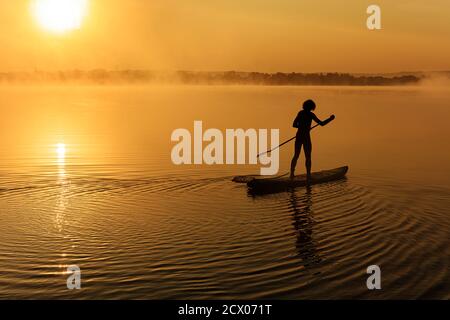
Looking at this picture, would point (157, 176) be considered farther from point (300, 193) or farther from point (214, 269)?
point (214, 269)

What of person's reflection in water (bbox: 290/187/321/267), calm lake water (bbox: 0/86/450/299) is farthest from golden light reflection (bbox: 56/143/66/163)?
person's reflection in water (bbox: 290/187/321/267)

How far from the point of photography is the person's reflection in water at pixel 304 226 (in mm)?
10812

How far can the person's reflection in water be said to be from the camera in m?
10.8

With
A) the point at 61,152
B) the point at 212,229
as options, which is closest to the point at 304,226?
the point at 212,229

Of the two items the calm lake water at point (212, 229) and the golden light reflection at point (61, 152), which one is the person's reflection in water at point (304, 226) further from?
the golden light reflection at point (61, 152)

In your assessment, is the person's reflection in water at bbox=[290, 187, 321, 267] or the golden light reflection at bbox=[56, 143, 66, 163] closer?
the person's reflection in water at bbox=[290, 187, 321, 267]

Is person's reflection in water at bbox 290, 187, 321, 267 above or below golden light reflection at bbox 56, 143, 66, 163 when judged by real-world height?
below

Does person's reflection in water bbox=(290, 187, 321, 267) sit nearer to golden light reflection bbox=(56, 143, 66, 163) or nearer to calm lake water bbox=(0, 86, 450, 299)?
calm lake water bbox=(0, 86, 450, 299)

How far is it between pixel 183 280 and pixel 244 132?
2835 centimetres

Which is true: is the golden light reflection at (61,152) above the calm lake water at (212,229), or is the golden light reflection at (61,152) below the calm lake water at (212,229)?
above

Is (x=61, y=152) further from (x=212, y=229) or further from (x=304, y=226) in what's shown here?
(x=304, y=226)

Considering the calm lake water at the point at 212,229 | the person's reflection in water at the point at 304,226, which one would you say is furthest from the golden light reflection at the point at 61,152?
the person's reflection in water at the point at 304,226
